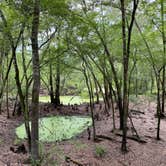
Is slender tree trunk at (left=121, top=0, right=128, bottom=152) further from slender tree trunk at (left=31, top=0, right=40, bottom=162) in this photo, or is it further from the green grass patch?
slender tree trunk at (left=31, top=0, right=40, bottom=162)

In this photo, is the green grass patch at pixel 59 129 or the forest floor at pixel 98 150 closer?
the forest floor at pixel 98 150

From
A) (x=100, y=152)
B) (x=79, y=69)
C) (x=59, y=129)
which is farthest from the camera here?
(x=59, y=129)

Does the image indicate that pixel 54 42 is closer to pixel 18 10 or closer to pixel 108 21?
pixel 108 21

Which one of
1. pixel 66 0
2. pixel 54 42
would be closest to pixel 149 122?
pixel 54 42

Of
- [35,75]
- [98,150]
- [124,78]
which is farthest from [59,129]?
[35,75]

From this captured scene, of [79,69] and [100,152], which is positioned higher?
[79,69]

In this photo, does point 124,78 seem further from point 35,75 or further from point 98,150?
point 35,75

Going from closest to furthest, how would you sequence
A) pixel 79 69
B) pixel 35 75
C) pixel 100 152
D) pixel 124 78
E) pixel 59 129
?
pixel 35 75 → pixel 124 78 → pixel 100 152 → pixel 79 69 → pixel 59 129

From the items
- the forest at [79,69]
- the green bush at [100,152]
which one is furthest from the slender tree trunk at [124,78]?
the green bush at [100,152]

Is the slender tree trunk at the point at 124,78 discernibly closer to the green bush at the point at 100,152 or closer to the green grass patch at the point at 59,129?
the green bush at the point at 100,152

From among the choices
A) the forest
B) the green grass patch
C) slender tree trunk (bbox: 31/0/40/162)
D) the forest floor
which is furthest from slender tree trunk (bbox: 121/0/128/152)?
slender tree trunk (bbox: 31/0/40/162)

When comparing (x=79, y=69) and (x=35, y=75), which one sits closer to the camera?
(x=35, y=75)

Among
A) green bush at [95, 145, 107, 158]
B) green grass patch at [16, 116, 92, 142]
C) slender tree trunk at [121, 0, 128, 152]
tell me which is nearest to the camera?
slender tree trunk at [121, 0, 128, 152]

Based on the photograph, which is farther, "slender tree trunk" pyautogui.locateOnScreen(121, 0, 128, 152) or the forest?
"slender tree trunk" pyautogui.locateOnScreen(121, 0, 128, 152)
